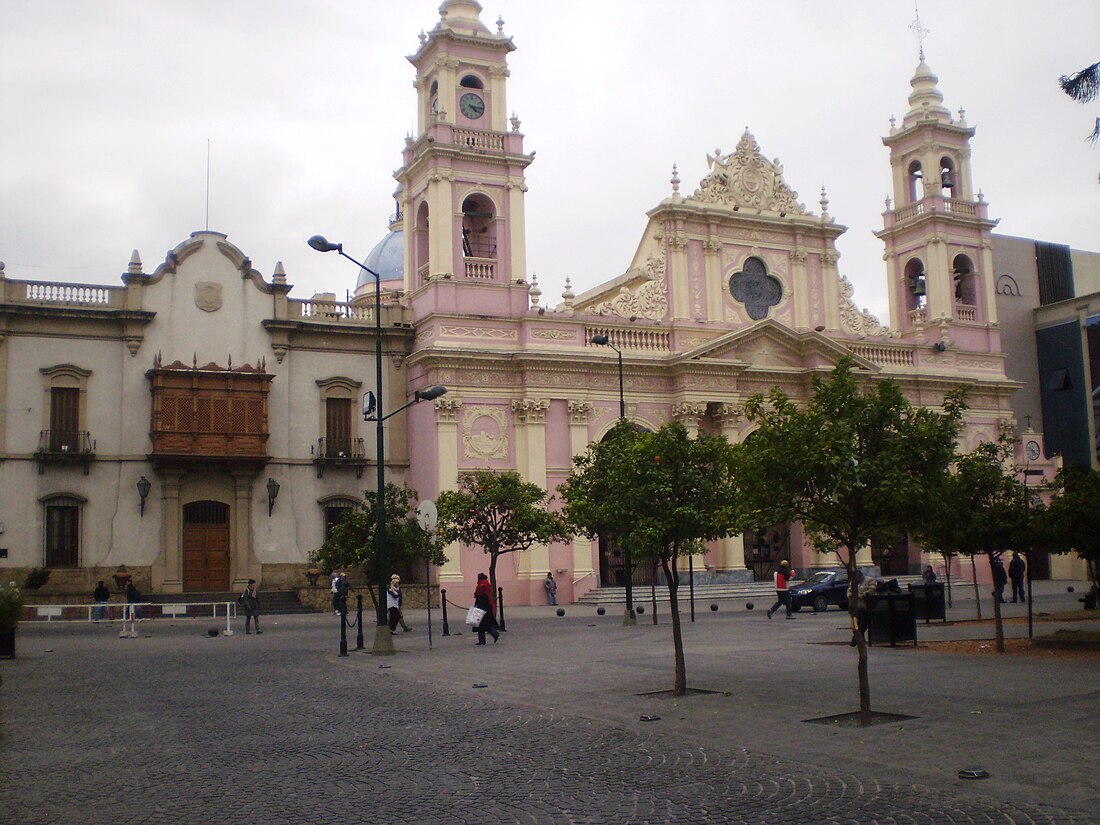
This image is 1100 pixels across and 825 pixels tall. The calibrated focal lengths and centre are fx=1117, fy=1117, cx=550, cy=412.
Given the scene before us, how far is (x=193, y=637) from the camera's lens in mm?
29141

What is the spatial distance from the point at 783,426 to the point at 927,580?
24900 millimetres

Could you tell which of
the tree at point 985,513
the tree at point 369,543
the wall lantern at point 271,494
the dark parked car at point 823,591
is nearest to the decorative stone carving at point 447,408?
the wall lantern at point 271,494

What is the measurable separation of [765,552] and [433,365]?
1828 centimetres

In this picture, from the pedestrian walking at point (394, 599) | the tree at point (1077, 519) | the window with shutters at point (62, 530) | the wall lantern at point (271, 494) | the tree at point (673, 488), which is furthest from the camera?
the wall lantern at point (271, 494)

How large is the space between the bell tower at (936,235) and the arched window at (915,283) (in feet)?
0.17

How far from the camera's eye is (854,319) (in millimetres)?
51656

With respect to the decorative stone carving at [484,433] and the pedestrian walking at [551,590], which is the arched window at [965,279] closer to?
the decorative stone carving at [484,433]

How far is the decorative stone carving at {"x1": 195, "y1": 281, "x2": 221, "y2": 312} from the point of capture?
134ft

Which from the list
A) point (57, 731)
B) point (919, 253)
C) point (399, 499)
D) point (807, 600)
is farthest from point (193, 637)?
point (919, 253)

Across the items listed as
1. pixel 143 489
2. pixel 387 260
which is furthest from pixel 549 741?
pixel 387 260

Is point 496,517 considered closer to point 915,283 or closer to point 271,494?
Result: point 271,494

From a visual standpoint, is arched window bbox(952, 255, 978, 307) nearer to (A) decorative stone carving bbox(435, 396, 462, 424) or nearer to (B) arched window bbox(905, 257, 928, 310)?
(B) arched window bbox(905, 257, 928, 310)

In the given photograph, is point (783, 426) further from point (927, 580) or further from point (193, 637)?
point (927, 580)

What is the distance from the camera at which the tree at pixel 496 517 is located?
32.2m
